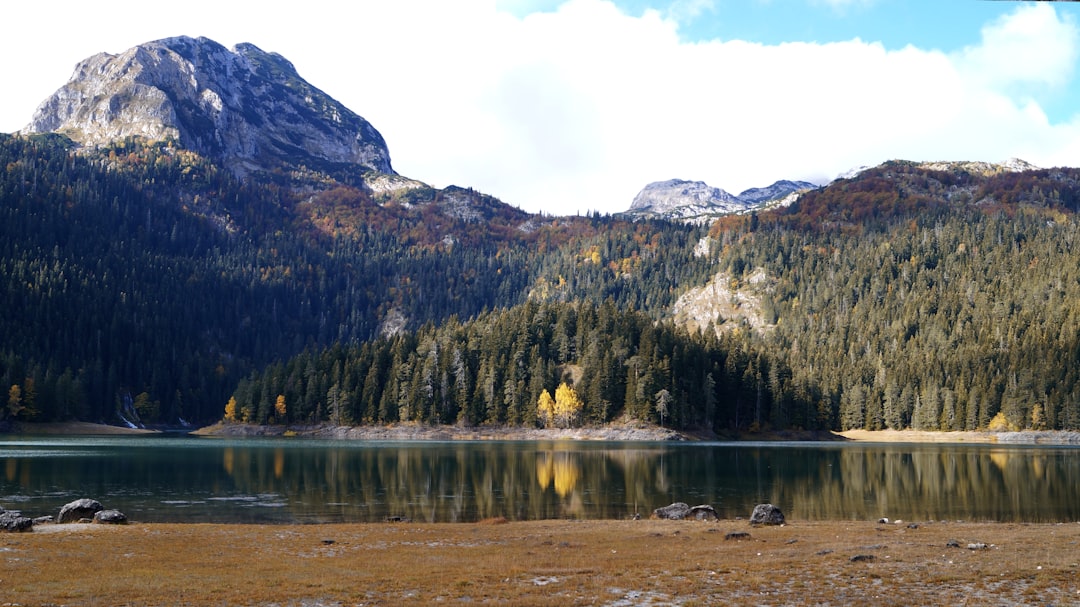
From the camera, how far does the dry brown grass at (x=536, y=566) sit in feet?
93.0

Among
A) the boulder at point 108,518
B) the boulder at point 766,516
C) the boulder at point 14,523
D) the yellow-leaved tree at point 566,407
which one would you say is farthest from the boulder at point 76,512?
the yellow-leaved tree at point 566,407

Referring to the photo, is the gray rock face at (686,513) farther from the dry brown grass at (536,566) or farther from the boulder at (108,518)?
the boulder at (108,518)

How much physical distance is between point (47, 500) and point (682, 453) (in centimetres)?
9472

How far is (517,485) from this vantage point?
8112 cm

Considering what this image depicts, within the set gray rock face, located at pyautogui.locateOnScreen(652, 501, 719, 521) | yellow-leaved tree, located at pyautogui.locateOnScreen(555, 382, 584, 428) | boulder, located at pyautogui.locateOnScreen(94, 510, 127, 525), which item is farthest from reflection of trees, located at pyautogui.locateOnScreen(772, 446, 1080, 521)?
yellow-leaved tree, located at pyautogui.locateOnScreen(555, 382, 584, 428)

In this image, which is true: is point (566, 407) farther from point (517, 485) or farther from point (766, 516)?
point (766, 516)

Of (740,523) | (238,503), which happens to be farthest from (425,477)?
(740,523)

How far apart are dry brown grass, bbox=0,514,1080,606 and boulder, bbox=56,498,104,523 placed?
390cm

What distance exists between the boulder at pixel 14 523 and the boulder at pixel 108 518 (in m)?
4.65

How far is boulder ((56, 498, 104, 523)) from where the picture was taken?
50812 millimetres

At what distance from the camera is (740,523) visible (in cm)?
5559

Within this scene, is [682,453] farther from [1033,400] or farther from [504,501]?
[1033,400]

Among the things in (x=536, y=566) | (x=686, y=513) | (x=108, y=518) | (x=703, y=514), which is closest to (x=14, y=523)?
(x=108, y=518)

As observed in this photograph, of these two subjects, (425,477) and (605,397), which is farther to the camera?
(605,397)
